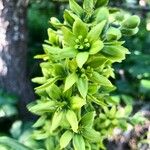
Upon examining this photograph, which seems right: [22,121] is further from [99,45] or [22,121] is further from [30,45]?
[99,45]

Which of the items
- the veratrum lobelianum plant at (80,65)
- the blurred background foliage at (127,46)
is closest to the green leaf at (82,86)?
the veratrum lobelianum plant at (80,65)

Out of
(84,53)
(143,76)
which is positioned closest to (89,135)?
(84,53)

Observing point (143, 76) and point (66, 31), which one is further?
point (143, 76)

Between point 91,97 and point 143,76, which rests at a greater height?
point 91,97

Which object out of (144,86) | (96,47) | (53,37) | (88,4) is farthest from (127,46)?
(96,47)

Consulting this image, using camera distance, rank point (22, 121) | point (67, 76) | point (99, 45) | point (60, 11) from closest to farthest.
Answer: point (99, 45) → point (67, 76) → point (22, 121) → point (60, 11)

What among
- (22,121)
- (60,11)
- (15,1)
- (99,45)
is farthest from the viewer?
(60,11)

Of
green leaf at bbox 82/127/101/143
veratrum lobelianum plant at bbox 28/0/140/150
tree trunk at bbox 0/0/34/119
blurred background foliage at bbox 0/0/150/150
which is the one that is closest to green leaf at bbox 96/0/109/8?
veratrum lobelianum plant at bbox 28/0/140/150

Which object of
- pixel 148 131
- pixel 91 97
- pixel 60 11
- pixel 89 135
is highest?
pixel 91 97

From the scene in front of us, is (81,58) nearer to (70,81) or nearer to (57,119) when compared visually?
(70,81)
